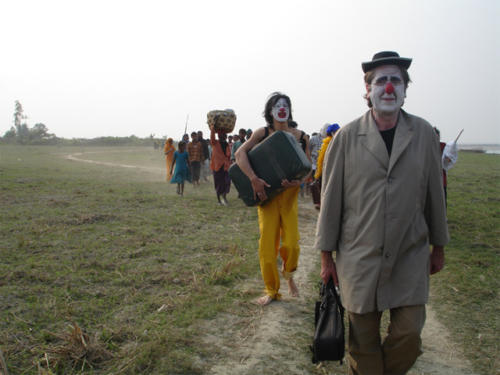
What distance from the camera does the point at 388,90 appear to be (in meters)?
2.37

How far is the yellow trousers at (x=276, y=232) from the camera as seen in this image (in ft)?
13.0

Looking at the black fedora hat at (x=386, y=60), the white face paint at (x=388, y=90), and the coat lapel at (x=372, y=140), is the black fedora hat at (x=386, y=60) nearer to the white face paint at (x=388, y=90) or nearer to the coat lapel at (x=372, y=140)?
the white face paint at (x=388, y=90)

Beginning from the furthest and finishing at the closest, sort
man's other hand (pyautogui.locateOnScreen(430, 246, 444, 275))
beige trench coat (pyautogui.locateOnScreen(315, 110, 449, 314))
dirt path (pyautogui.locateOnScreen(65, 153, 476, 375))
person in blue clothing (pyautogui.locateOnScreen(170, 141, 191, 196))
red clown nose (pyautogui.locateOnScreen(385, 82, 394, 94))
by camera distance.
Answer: person in blue clothing (pyautogui.locateOnScreen(170, 141, 191, 196))
dirt path (pyautogui.locateOnScreen(65, 153, 476, 375))
man's other hand (pyautogui.locateOnScreen(430, 246, 444, 275))
red clown nose (pyautogui.locateOnScreen(385, 82, 394, 94))
beige trench coat (pyautogui.locateOnScreen(315, 110, 449, 314))

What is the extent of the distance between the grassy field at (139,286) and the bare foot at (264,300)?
0.36ft

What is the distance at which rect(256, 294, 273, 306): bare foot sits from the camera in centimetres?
403

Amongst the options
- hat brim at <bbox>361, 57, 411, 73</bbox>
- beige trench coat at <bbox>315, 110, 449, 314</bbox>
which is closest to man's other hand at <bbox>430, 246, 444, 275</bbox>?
beige trench coat at <bbox>315, 110, 449, 314</bbox>

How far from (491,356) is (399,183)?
199 centimetres

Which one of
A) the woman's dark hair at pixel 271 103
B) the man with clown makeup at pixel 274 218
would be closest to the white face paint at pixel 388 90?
the man with clown makeup at pixel 274 218

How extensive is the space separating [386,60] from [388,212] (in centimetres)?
89

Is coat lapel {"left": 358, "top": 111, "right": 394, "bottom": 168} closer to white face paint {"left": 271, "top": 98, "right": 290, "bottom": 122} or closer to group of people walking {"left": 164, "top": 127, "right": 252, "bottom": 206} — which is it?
white face paint {"left": 271, "top": 98, "right": 290, "bottom": 122}

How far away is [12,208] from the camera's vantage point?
8.23m

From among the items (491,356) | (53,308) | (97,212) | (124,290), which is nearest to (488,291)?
→ (491,356)

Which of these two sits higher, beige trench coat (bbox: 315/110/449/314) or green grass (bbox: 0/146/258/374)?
beige trench coat (bbox: 315/110/449/314)

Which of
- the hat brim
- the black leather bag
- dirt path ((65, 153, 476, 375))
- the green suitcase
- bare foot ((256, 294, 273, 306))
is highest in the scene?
the hat brim
